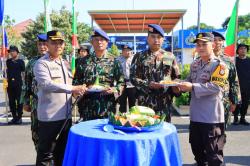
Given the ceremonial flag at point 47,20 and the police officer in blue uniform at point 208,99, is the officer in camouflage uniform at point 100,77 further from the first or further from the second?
the ceremonial flag at point 47,20

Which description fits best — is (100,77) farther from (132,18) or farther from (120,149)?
(132,18)

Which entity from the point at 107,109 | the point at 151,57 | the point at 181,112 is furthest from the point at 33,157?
the point at 181,112

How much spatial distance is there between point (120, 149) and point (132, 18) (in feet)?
41.7

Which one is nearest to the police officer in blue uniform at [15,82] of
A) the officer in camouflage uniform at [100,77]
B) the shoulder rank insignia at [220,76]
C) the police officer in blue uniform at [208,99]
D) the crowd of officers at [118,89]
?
the crowd of officers at [118,89]

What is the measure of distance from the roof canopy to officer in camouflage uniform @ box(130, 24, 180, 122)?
9348 mm

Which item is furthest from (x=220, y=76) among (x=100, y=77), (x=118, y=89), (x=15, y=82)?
(x=15, y=82)

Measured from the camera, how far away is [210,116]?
12.8ft

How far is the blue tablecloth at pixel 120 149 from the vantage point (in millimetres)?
2881

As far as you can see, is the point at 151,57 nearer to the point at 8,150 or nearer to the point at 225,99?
the point at 225,99

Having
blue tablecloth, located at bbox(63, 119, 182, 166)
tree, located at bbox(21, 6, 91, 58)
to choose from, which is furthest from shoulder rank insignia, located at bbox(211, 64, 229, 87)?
tree, located at bbox(21, 6, 91, 58)

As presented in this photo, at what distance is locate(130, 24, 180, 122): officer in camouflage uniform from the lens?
4.21 meters

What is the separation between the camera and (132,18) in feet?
49.6

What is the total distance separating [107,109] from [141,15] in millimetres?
10921

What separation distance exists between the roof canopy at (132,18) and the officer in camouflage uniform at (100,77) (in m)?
9.47
